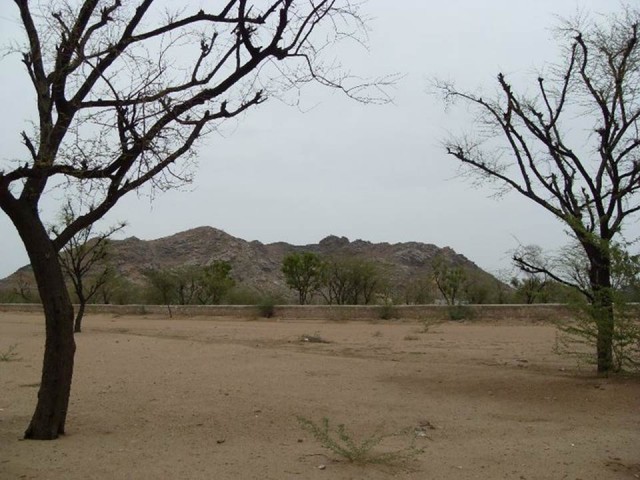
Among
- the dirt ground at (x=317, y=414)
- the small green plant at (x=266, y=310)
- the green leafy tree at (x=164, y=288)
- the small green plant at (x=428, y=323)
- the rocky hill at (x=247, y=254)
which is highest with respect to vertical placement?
the rocky hill at (x=247, y=254)

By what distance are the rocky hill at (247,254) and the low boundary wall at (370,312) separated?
28.5m

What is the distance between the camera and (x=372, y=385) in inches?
425

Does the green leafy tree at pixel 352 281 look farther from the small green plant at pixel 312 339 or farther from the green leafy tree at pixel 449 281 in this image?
the small green plant at pixel 312 339

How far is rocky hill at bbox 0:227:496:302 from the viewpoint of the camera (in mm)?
69625

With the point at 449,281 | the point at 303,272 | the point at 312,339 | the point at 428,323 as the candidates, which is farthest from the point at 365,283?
the point at 312,339

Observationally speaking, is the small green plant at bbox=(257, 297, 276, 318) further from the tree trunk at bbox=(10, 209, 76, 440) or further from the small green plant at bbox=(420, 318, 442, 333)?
the tree trunk at bbox=(10, 209, 76, 440)

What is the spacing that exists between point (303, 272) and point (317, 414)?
34953 millimetres

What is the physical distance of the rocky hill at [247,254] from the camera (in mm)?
69625

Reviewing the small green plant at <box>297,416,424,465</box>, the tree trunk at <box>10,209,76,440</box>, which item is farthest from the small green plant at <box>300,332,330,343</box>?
the tree trunk at <box>10,209,76,440</box>

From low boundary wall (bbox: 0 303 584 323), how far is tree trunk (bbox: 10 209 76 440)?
17127mm

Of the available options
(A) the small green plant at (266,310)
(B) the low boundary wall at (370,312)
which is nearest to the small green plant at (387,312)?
(B) the low boundary wall at (370,312)

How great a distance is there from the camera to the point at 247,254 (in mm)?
76625

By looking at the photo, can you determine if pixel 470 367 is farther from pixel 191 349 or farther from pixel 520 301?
pixel 520 301

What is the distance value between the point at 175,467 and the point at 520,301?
33.4 metres
